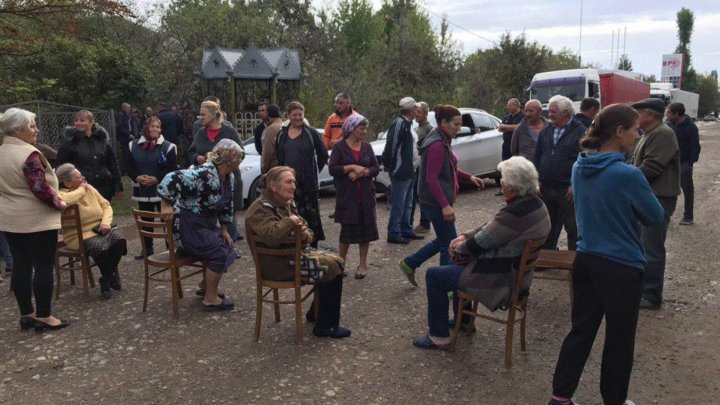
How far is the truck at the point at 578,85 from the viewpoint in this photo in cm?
2036

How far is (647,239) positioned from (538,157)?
54.1 inches

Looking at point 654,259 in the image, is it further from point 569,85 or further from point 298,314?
point 569,85

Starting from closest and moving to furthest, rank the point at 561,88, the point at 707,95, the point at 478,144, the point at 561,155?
the point at 561,155, the point at 478,144, the point at 561,88, the point at 707,95

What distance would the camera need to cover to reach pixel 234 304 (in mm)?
5238

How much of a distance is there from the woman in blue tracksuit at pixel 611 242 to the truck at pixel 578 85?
17.3 meters

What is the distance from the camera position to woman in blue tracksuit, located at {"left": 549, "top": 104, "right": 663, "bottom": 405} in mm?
3006

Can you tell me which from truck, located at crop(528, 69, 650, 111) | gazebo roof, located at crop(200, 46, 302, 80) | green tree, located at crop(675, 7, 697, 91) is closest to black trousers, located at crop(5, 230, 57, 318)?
gazebo roof, located at crop(200, 46, 302, 80)

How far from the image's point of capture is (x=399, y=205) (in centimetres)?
727

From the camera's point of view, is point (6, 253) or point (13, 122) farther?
point (6, 253)

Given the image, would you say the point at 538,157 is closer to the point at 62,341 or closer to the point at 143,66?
the point at 62,341

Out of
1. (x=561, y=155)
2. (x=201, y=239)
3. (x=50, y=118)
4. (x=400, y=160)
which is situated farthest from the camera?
(x=50, y=118)

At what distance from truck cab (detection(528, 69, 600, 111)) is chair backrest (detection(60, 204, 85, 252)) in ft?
58.4

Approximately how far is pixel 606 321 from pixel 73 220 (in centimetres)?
466

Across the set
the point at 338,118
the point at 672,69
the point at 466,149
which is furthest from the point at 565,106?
the point at 672,69
